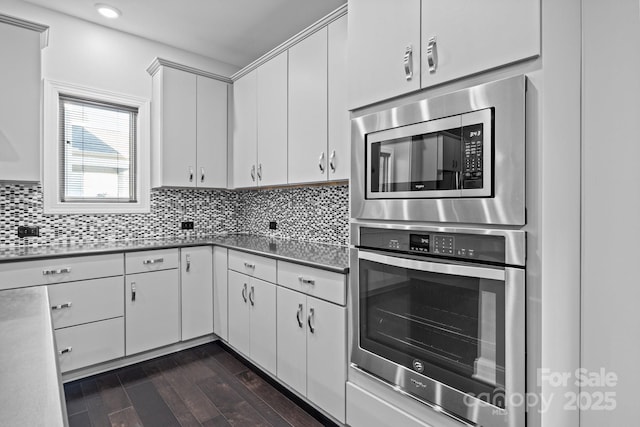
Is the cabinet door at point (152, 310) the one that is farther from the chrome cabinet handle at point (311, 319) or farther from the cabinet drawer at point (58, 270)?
the chrome cabinet handle at point (311, 319)

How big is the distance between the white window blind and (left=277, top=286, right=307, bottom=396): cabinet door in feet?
6.45

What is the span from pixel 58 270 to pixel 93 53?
1880 mm

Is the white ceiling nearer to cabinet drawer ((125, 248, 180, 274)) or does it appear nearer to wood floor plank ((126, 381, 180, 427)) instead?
cabinet drawer ((125, 248, 180, 274))

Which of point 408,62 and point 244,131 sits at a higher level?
point 244,131

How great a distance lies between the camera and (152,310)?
2848 mm

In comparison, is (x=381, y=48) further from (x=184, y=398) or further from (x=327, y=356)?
(x=184, y=398)

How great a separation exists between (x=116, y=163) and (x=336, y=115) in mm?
2214

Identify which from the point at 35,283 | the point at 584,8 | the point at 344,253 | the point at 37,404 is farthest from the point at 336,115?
the point at 35,283

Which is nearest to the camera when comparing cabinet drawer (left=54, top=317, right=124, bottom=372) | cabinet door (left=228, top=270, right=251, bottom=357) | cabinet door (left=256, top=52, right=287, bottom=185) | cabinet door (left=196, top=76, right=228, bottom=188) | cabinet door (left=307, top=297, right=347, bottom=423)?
cabinet door (left=307, top=297, right=347, bottom=423)

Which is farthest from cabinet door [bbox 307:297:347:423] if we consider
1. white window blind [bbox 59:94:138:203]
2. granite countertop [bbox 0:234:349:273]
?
white window blind [bbox 59:94:138:203]

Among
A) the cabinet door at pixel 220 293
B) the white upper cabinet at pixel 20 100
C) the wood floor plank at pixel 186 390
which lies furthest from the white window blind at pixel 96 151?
the wood floor plank at pixel 186 390

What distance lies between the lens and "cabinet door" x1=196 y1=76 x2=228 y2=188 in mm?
3343

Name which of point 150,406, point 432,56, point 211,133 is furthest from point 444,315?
point 211,133

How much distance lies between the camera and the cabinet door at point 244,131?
10.5 ft
